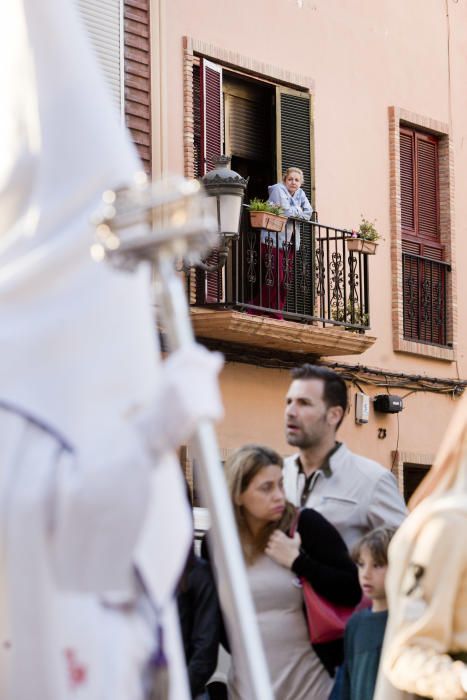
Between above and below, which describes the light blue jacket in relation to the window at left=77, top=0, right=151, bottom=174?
below

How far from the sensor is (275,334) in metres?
18.9

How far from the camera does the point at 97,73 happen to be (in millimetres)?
3639

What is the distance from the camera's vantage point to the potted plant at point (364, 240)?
20234 millimetres

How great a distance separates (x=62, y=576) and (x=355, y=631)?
381 centimetres

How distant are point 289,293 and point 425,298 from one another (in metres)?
2.81

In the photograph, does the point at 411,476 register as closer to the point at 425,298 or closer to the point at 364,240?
the point at 425,298

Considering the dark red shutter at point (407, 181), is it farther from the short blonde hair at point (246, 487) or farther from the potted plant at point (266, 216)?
the short blonde hair at point (246, 487)

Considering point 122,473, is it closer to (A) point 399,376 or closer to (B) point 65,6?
(B) point 65,6

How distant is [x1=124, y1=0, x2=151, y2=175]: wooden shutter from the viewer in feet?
60.6

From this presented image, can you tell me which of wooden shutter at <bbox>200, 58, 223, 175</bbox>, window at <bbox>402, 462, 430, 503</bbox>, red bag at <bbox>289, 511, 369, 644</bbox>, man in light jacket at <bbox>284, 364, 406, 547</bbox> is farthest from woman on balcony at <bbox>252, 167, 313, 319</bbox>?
red bag at <bbox>289, 511, 369, 644</bbox>

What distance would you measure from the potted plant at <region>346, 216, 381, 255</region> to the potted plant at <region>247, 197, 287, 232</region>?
49.4 inches

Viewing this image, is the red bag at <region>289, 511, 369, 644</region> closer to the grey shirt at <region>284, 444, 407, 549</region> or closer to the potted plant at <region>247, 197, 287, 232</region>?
the grey shirt at <region>284, 444, 407, 549</region>

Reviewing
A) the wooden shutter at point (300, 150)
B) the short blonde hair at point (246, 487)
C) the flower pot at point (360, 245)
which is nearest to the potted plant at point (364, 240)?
the flower pot at point (360, 245)

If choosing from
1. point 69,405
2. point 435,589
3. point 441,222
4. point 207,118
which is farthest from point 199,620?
point 441,222
